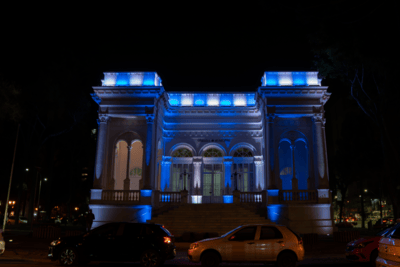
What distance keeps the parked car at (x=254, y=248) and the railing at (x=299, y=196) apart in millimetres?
12985

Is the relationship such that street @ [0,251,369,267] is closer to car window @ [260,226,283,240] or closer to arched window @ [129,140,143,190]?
car window @ [260,226,283,240]

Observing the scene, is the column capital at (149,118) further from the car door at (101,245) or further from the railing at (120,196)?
the car door at (101,245)

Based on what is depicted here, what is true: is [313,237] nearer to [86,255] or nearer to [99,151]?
[86,255]

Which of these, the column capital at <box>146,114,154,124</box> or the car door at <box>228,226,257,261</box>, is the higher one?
the column capital at <box>146,114,154,124</box>

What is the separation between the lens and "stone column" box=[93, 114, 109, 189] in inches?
941

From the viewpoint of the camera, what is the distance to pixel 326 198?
2298 centimetres

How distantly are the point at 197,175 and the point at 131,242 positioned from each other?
692 inches

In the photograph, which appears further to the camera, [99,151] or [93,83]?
[93,83]

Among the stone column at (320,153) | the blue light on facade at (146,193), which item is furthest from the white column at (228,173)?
the blue light on facade at (146,193)

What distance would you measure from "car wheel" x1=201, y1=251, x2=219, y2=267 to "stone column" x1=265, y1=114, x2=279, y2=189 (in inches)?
531

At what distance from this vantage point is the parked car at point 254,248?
10414 mm

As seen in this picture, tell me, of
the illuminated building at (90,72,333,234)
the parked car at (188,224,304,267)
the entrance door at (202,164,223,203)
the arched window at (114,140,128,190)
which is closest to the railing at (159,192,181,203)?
the illuminated building at (90,72,333,234)

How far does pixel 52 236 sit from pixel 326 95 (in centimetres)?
2059

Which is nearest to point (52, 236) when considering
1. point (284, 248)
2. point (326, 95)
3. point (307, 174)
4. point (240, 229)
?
point (240, 229)
